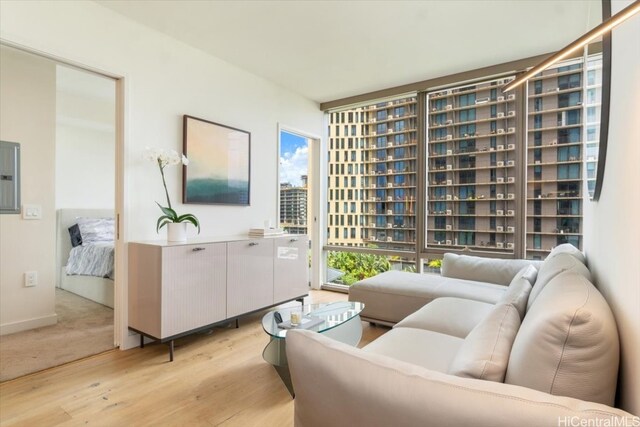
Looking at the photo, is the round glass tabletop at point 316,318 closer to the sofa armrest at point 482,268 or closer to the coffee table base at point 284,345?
the coffee table base at point 284,345

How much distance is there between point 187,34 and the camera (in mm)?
2836

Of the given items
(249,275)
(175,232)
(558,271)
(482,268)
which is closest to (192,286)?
(175,232)

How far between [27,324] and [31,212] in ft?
3.34

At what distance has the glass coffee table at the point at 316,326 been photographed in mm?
2025

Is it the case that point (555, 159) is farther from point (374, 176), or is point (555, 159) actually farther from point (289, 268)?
→ point (289, 268)

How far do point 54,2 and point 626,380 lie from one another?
11.3 ft

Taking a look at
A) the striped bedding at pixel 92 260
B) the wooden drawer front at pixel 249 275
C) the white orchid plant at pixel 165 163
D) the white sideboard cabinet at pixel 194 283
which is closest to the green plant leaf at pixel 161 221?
the white orchid plant at pixel 165 163

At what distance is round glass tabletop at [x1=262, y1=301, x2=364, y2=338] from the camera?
205 cm

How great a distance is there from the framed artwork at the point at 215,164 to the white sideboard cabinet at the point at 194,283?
22.7 inches

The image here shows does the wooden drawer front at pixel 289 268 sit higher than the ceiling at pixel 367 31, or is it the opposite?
the ceiling at pixel 367 31

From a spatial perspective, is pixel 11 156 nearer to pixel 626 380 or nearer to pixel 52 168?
pixel 52 168

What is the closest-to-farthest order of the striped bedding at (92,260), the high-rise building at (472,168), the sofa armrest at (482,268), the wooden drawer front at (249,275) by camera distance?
the wooden drawer front at (249,275)
the sofa armrest at (482,268)
the high-rise building at (472,168)
the striped bedding at (92,260)

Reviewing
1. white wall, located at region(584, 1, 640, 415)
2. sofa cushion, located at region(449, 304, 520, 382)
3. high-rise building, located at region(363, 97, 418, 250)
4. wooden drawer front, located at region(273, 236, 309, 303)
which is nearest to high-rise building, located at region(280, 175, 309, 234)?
wooden drawer front, located at region(273, 236, 309, 303)

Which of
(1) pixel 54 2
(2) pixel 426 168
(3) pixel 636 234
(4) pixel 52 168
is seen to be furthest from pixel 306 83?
(3) pixel 636 234
